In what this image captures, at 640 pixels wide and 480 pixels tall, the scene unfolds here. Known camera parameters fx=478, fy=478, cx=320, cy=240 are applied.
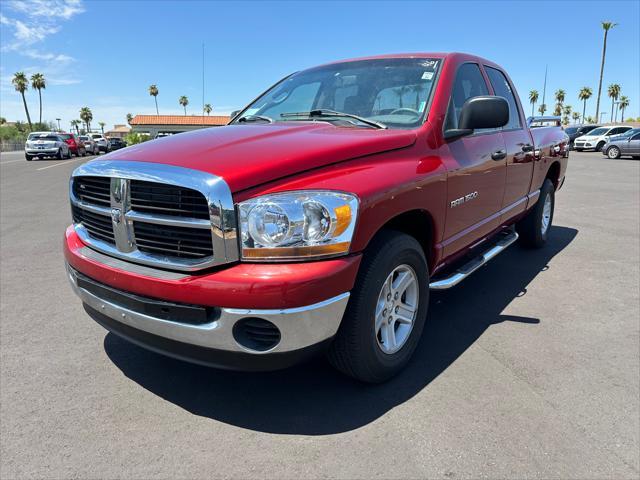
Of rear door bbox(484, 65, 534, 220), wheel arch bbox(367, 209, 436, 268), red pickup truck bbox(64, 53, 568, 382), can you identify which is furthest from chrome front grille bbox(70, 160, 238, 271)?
rear door bbox(484, 65, 534, 220)

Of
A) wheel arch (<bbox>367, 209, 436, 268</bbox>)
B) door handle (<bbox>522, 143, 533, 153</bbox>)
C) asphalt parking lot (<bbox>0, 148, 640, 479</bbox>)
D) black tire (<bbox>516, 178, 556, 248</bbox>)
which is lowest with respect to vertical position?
asphalt parking lot (<bbox>0, 148, 640, 479</bbox>)

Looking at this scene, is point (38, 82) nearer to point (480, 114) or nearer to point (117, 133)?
point (117, 133)

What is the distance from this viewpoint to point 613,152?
24.9m

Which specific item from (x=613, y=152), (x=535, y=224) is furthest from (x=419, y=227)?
(x=613, y=152)

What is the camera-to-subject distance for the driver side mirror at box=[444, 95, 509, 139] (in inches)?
122

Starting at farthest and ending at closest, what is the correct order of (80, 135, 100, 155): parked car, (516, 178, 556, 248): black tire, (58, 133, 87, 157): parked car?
(80, 135, 100, 155): parked car, (58, 133, 87, 157): parked car, (516, 178, 556, 248): black tire

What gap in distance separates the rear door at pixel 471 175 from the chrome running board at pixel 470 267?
170 millimetres

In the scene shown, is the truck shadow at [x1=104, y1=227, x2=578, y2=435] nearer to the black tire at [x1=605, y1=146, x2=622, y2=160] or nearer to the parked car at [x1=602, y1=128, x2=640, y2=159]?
the parked car at [x1=602, y1=128, x2=640, y2=159]

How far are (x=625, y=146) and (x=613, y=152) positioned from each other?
85cm

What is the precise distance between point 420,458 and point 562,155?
5.10m

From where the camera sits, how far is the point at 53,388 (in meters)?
2.79

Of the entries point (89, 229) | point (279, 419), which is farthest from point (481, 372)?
point (89, 229)

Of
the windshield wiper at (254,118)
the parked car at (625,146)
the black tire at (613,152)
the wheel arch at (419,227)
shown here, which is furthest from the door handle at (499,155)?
the black tire at (613,152)

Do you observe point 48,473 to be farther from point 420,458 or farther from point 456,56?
point 456,56
